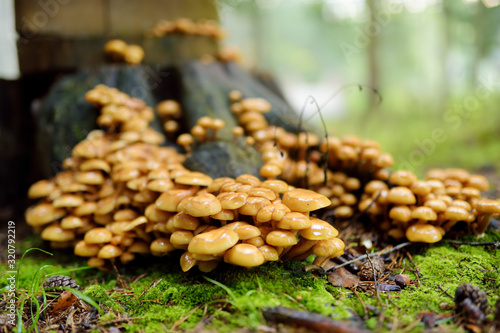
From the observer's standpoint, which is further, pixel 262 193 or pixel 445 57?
pixel 445 57

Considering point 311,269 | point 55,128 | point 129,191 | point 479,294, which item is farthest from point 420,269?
point 55,128

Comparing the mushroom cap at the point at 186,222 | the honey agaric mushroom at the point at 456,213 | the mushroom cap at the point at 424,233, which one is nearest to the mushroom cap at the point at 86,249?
the mushroom cap at the point at 186,222

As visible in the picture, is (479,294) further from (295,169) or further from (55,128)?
(55,128)

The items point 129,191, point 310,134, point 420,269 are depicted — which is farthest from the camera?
point 310,134

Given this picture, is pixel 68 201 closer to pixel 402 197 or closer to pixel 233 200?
pixel 233 200

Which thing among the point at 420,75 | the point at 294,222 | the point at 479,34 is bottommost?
the point at 294,222

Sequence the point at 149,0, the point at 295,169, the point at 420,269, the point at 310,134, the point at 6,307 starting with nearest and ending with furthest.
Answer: the point at 6,307 < the point at 420,269 < the point at 295,169 < the point at 310,134 < the point at 149,0

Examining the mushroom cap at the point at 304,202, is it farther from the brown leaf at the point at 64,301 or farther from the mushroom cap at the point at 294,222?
the brown leaf at the point at 64,301

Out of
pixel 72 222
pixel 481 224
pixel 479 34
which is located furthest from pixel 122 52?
pixel 479 34
